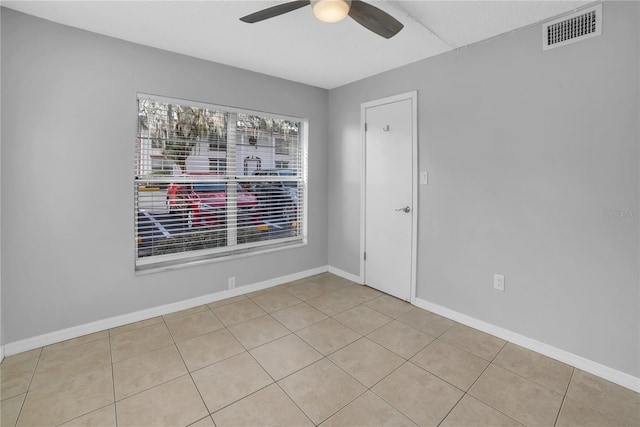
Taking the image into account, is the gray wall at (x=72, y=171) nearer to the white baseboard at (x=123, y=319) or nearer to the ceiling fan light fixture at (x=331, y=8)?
the white baseboard at (x=123, y=319)

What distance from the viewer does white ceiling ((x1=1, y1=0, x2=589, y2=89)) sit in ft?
6.69

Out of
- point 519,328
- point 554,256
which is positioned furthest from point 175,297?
point 554,256

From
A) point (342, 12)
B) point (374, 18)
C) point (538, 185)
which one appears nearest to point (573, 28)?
point (538, 185)

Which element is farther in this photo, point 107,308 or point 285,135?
point 285,135

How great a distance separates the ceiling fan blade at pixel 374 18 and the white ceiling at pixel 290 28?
226 millimetres

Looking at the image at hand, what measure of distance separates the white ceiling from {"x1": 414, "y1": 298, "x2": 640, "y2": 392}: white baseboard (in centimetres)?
237

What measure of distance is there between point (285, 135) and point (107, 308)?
8.31ft

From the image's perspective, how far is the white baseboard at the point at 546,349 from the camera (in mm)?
1948

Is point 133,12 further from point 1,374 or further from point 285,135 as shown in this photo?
point 1,374

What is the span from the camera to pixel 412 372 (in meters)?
2.07

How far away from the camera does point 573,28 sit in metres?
2.06

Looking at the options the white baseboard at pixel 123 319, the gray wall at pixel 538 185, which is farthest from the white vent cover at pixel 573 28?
the white baseboard at pixel 123 319

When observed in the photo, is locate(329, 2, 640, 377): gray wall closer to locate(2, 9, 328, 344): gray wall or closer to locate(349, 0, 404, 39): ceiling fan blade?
locate(349, 0, 404, 39): ceiling fan blade

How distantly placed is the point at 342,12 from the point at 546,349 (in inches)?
106
